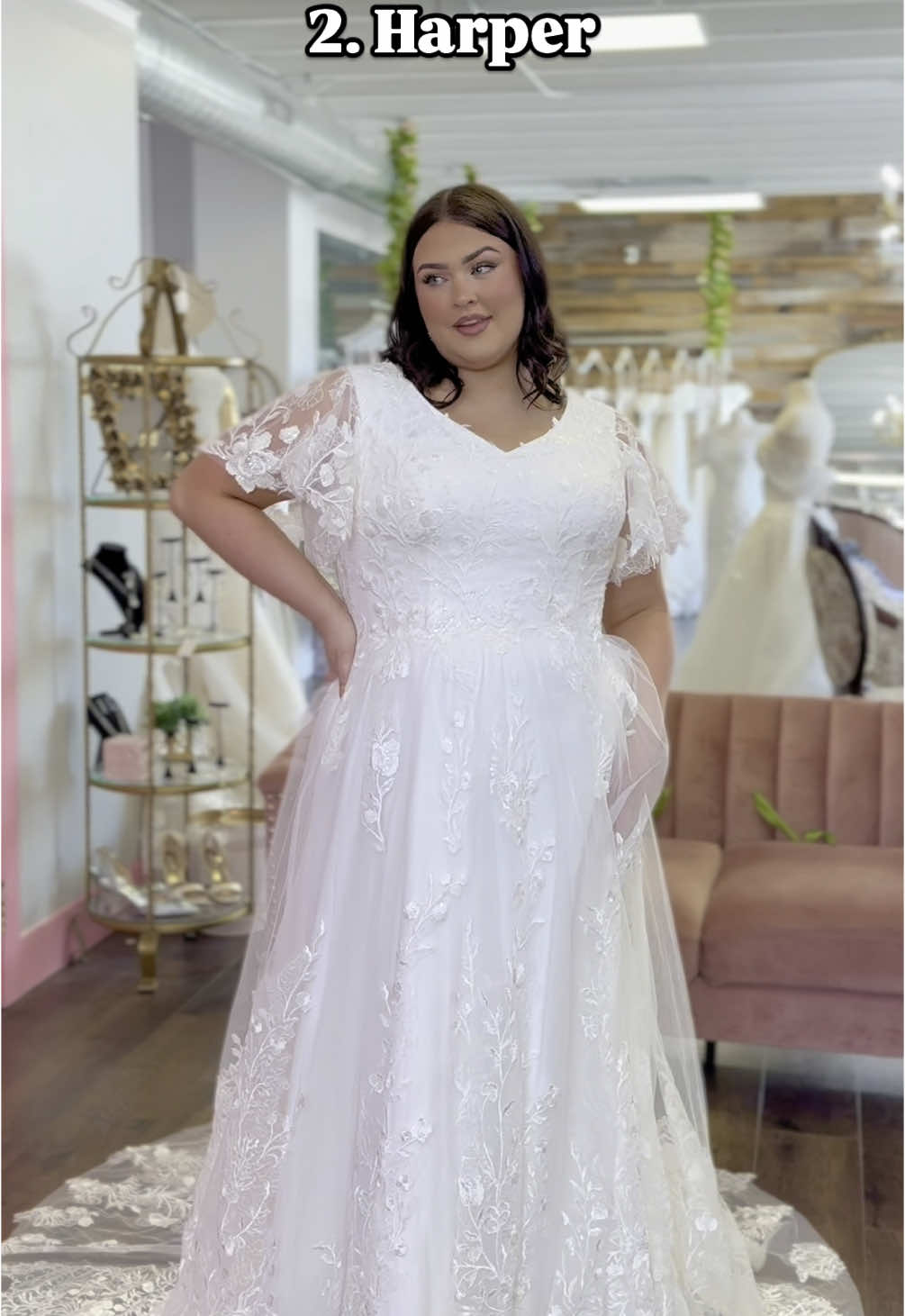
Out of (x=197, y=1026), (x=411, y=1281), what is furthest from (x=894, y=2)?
(x=411, y=1281)

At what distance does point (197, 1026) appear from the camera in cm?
411

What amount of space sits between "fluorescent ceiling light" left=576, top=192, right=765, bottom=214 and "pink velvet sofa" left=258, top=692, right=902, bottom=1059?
3.73 meters

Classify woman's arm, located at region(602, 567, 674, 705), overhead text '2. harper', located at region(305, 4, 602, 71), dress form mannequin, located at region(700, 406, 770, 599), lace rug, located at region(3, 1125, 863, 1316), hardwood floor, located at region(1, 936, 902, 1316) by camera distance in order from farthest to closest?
1. dress form mannequin, located at region(700, 406, 770, 599)
2. overhead text '2. harper', located at region(305, 4, 602, 71)
3. hardwood floor, located at region(1, 936, 902, 1316)
4. lace rug, located at region(3, 1125, 863, 1316)
5. woman's arm, located at region(602, 567, 674, 705)

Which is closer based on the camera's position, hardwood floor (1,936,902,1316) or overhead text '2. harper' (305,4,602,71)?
hardwood floor (1,936,902,1316)

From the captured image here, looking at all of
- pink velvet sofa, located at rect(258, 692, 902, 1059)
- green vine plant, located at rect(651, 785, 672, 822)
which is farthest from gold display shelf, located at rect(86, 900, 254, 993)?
green vine plant, located at rect(651, 785, 672, 822)

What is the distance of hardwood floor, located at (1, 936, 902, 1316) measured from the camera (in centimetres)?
311

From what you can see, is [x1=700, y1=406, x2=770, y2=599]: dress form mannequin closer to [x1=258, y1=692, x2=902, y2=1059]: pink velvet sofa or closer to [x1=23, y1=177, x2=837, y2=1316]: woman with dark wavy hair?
[x1=258, y1=692, x2=902, y2=1059]: pink velvet sofa

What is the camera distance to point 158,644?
4.52 meters

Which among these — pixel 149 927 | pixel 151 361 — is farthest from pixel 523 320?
pixel 149 927

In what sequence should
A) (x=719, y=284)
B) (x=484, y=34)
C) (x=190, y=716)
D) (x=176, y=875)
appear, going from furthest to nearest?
(x=719, y=284) < (x=484, y=34) < (x=176, y=875) < (x=190, y=716)

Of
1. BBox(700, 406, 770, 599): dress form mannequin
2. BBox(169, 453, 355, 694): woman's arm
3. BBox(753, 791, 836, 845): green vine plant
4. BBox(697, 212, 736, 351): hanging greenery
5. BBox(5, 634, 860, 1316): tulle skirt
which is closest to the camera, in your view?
BBox(5, 634, 860, 1316): tulle skirt

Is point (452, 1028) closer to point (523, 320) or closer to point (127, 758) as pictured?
point (523, 320)

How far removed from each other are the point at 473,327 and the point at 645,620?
0.61 metres

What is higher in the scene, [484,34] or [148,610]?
[484,34]
